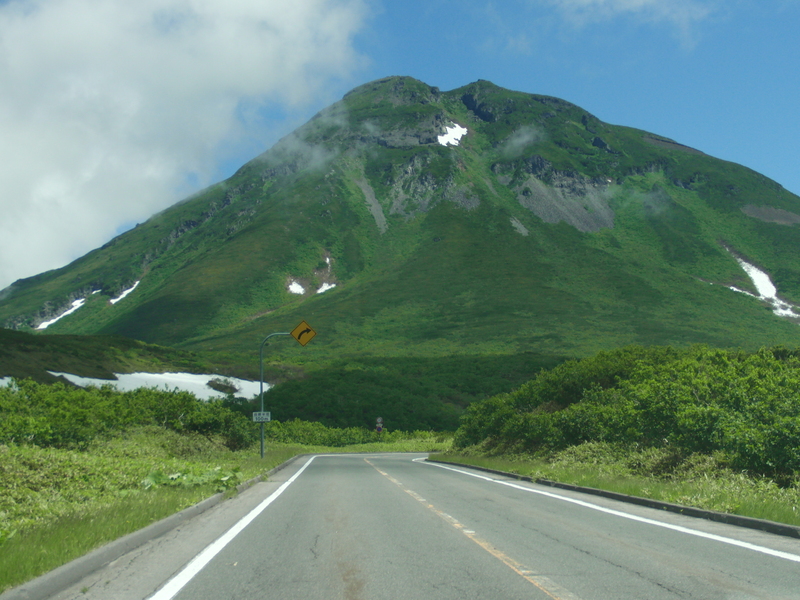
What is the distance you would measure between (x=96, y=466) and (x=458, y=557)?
8562mm

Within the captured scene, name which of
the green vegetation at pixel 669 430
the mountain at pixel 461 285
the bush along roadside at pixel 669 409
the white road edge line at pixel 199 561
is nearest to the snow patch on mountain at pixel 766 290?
the mountain at pixel 461 285

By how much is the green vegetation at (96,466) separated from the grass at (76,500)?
2cm

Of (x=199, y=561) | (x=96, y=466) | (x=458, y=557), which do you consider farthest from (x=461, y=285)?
(x=199, y=561)

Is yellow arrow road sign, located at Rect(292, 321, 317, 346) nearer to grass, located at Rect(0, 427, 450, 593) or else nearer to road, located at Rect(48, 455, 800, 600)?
grass, located at Rect(0, 427, 450, 593)

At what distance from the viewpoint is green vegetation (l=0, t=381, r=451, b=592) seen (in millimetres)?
7504

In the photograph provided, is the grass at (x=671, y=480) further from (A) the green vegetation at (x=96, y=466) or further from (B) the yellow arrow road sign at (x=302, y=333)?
(B) the yellow arrow road sign at (x=302, y=333)

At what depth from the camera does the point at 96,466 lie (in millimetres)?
12602

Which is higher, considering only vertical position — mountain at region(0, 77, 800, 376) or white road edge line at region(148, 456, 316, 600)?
mountain at region(0, 77, 800, 376)

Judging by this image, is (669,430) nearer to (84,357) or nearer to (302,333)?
(302,333)

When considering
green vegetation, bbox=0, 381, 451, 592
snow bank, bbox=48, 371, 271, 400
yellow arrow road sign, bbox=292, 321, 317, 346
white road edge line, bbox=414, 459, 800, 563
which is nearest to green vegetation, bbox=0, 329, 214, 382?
snow bank, bbox=48, 371, 271, 400

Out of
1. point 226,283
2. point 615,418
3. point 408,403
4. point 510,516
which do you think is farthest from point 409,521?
point 226,283

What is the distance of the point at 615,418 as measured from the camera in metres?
20.3

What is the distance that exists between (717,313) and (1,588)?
15027cm

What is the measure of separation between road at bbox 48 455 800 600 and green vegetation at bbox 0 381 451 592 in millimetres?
674
